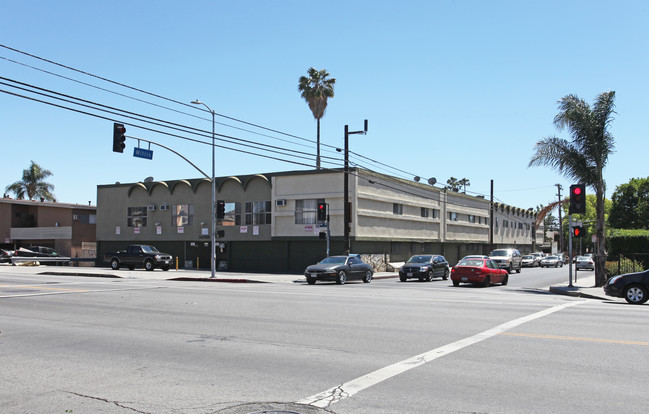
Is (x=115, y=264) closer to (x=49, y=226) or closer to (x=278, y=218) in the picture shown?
(x=278, y=218)

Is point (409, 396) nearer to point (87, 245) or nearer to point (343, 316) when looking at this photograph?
point (343, 316)

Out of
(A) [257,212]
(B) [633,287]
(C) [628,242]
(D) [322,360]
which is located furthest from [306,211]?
(D) [322,360]

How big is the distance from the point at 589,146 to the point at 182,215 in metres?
31.4

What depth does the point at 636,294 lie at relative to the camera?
1800 cm

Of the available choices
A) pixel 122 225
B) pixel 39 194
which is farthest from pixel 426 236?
pixel 39 194

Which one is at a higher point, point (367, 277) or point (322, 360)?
point (322, 360)

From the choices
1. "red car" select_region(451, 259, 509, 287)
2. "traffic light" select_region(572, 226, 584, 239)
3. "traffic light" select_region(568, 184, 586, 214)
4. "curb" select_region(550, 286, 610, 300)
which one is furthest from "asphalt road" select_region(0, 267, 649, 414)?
"traffic light" select_region(572, 226, 584, 239)

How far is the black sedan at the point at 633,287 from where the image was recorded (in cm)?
1791

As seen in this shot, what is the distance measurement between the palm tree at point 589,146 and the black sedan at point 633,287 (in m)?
7.80

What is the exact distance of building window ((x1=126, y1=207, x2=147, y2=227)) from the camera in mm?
48438

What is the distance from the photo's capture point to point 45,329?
11070mm

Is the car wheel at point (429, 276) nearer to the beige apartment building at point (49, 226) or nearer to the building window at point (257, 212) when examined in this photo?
the building window at point (257, 212)

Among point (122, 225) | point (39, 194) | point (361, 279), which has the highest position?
point (39, 194)

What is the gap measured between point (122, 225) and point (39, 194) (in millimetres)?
27112
